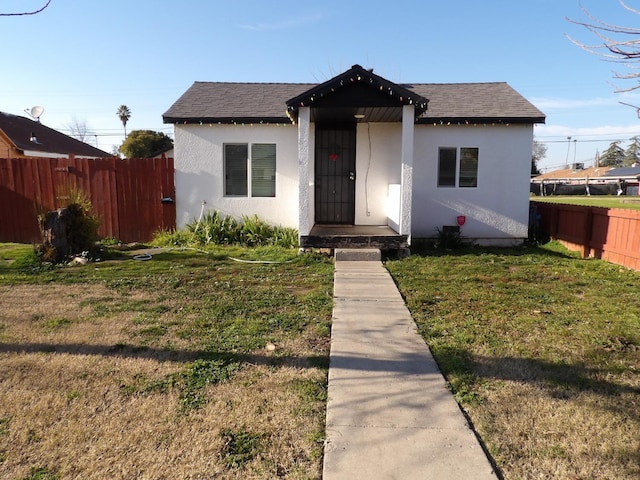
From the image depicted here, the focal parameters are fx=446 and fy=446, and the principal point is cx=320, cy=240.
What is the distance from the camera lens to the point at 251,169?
34.3ft

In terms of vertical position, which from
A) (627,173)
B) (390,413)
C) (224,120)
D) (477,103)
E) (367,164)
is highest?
(627,173)

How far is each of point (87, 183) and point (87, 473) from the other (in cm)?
984

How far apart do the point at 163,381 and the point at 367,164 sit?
805 centimetres

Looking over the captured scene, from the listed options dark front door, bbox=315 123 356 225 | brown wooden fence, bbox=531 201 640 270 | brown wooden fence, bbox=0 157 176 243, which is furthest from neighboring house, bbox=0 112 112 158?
brown wooden fence, bbox=531 201 640 270

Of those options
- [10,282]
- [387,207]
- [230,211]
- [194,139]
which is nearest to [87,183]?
[194,139]

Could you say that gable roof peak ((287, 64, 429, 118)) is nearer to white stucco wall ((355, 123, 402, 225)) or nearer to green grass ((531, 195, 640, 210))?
white stucco wall ((355, 123, 402, 225))

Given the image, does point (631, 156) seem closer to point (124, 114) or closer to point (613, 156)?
point (613, 156)

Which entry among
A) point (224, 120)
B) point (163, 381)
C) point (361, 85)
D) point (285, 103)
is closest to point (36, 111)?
point (224, 120)

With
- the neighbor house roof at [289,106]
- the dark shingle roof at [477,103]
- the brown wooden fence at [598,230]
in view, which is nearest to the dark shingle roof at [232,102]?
the neighbor house roof at [289,106]

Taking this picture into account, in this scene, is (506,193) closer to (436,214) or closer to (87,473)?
(436,214)

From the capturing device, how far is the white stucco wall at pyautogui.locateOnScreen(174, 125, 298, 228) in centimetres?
1034

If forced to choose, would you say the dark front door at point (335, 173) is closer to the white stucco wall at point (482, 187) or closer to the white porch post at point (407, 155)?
the white stucco wall at point (482, 187)

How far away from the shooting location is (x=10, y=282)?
22.2 feet

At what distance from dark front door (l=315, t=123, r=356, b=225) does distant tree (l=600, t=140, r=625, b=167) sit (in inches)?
3761
